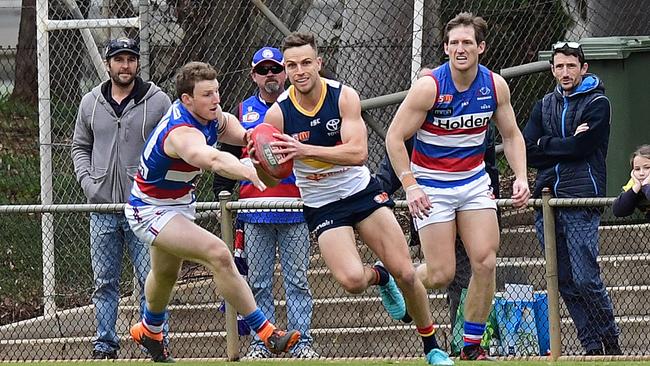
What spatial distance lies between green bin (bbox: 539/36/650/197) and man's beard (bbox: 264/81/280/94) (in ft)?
10.1

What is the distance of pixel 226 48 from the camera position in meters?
12.8

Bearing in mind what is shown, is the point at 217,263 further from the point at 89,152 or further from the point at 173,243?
the point at 89,152

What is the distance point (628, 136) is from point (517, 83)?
4.83 ft

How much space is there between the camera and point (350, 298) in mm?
12094

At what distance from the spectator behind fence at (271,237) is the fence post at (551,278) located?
178cm

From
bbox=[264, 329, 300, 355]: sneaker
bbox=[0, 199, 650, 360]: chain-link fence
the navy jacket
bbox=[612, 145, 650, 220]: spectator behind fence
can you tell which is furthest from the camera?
bbox=[0, 199, 650, 360]: chain-link fence

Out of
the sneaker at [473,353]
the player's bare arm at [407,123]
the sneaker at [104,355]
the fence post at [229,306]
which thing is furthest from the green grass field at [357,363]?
the player's bare arm at [407,123]

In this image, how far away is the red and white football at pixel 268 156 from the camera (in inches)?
329

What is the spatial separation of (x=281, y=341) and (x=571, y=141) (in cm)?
280

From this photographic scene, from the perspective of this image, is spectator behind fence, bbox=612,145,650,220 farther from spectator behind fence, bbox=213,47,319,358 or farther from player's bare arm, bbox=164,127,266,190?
player's bare arm, bbox=164,127,266,190

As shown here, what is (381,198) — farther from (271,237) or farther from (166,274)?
(271,237)

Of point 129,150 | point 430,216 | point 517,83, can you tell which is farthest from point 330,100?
point 517,83

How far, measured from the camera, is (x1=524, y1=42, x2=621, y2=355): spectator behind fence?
10172mm

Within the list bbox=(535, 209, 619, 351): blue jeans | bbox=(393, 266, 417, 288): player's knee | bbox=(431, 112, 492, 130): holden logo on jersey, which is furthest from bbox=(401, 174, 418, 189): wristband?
bbox=(535, 209, 619, 351): blue jeans
